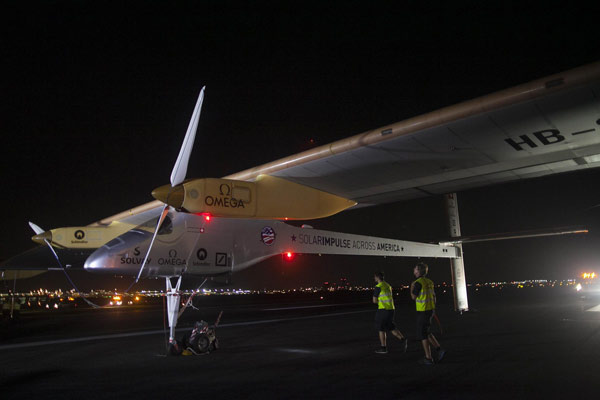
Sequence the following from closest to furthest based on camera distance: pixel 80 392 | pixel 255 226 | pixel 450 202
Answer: pixel 80 392 < pixel 255 226 < pixel 450 202

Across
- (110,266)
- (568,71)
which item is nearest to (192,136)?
(110,266)

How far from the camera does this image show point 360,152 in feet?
25.6

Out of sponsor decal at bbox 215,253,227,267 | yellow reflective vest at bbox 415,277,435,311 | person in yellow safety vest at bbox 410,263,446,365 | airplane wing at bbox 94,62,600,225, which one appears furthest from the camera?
sponsor decal at bbox 215,253,227,267

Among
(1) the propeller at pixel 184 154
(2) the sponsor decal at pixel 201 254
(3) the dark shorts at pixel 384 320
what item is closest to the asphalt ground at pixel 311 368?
(3) the dark shorts at pixel 384 320

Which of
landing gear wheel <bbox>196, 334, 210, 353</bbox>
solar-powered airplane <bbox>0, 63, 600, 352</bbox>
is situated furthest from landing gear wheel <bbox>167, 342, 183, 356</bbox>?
landing gear wheel <bbox>196, 334, 210, 353</bbox>

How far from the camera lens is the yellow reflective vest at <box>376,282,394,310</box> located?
9.11m

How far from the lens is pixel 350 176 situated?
30.3 ft

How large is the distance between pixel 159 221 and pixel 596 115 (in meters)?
8.18

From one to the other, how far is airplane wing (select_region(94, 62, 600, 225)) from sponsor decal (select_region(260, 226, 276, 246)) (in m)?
1.42

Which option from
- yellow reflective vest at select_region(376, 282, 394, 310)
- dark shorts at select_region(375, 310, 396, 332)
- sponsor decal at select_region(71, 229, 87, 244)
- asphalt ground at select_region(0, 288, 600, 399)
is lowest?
asphalt ground at select_region(0, 288, 600, 399)

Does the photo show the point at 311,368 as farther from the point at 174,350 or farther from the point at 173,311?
the point at 173,311

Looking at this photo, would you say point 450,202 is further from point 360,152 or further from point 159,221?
point 159,221

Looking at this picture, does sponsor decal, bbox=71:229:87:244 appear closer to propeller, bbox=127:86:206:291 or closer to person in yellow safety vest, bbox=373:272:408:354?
propeller, bbox=127:86:206:291

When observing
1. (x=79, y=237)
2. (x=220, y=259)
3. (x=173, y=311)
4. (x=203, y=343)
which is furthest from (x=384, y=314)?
(x=79, y=237)
